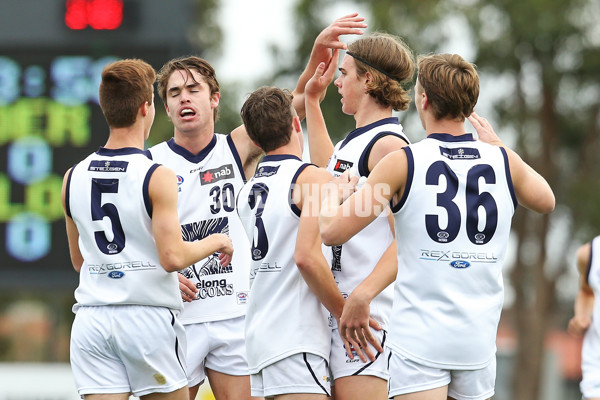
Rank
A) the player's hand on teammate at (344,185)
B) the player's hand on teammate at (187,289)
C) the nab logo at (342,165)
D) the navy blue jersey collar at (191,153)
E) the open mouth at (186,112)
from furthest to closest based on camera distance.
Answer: the navy blue jersey collar at (191,153), the open mouth at (186,112), the player's hand on teammate at (187,289), the nab logo at (342,165), the player's hand on teammate at (344,185)

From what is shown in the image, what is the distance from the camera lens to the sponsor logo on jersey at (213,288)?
17.6 ft

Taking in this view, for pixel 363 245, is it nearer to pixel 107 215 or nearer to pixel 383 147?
pixel 383 147

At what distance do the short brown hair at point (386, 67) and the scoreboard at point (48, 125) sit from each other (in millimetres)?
5637

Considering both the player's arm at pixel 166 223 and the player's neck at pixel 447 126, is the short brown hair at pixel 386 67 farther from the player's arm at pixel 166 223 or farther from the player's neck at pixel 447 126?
the player's arm at pixel 166 223

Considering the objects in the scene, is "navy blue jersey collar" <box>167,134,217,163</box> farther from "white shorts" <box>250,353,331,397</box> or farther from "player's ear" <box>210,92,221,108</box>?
"white shorts" <box>250,353,331,397</box>

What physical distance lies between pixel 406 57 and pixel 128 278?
1802mm

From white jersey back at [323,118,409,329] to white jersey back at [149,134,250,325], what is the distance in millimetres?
837

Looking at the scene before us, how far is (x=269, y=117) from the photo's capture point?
182 inches

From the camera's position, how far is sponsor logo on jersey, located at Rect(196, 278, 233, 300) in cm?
535

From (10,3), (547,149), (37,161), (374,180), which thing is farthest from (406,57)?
(547,149)

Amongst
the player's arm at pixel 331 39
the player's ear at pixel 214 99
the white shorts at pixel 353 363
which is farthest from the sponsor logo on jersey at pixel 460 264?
the player's ear at pixel 214 99

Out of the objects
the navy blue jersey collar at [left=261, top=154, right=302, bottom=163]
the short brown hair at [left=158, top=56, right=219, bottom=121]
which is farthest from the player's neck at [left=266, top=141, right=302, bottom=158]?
the short brown hair at [left=158, top=56, right=219, bottom=121]

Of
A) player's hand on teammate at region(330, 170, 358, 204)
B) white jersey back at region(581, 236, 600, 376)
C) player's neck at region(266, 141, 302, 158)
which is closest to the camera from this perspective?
player's hand on teammate at region(330, 170, 358, 204)

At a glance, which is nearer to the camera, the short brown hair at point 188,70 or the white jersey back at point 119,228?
the white jersey back at point 119,228
